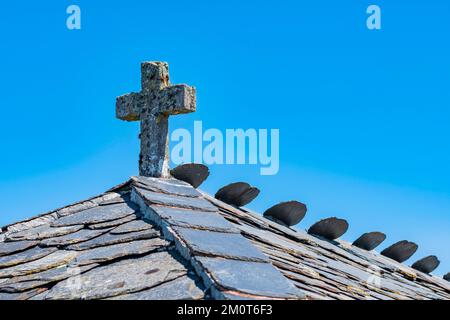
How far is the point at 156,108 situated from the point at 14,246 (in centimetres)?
178

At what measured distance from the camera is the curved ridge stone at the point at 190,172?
260 inches

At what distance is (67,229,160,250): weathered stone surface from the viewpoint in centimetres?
496

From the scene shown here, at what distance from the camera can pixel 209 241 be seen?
15.4ft

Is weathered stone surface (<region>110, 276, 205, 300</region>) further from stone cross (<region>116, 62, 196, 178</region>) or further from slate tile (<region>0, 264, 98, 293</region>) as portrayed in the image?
stone cross (<region>116, 62, 196, 178</region>)

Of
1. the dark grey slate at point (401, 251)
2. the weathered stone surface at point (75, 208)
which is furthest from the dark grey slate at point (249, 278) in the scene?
the dark grey slate at point (401, 251)

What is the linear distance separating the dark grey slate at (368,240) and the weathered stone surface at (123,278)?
17.0ft

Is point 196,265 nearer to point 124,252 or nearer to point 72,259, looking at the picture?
point 124,252

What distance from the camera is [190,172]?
6.61 metres

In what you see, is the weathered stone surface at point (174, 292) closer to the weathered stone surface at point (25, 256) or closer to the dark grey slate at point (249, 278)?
the dark grey slate at point (249, 278)

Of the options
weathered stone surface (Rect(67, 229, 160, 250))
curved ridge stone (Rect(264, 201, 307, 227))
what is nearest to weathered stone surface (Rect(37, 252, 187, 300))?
weathered stone surface (Rect(67, 229, 160, 250))

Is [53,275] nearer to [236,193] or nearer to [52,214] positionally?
[52,214]

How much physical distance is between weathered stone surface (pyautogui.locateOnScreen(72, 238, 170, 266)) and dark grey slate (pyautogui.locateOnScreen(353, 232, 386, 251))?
497 centimetres

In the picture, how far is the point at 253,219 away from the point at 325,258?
72cm
